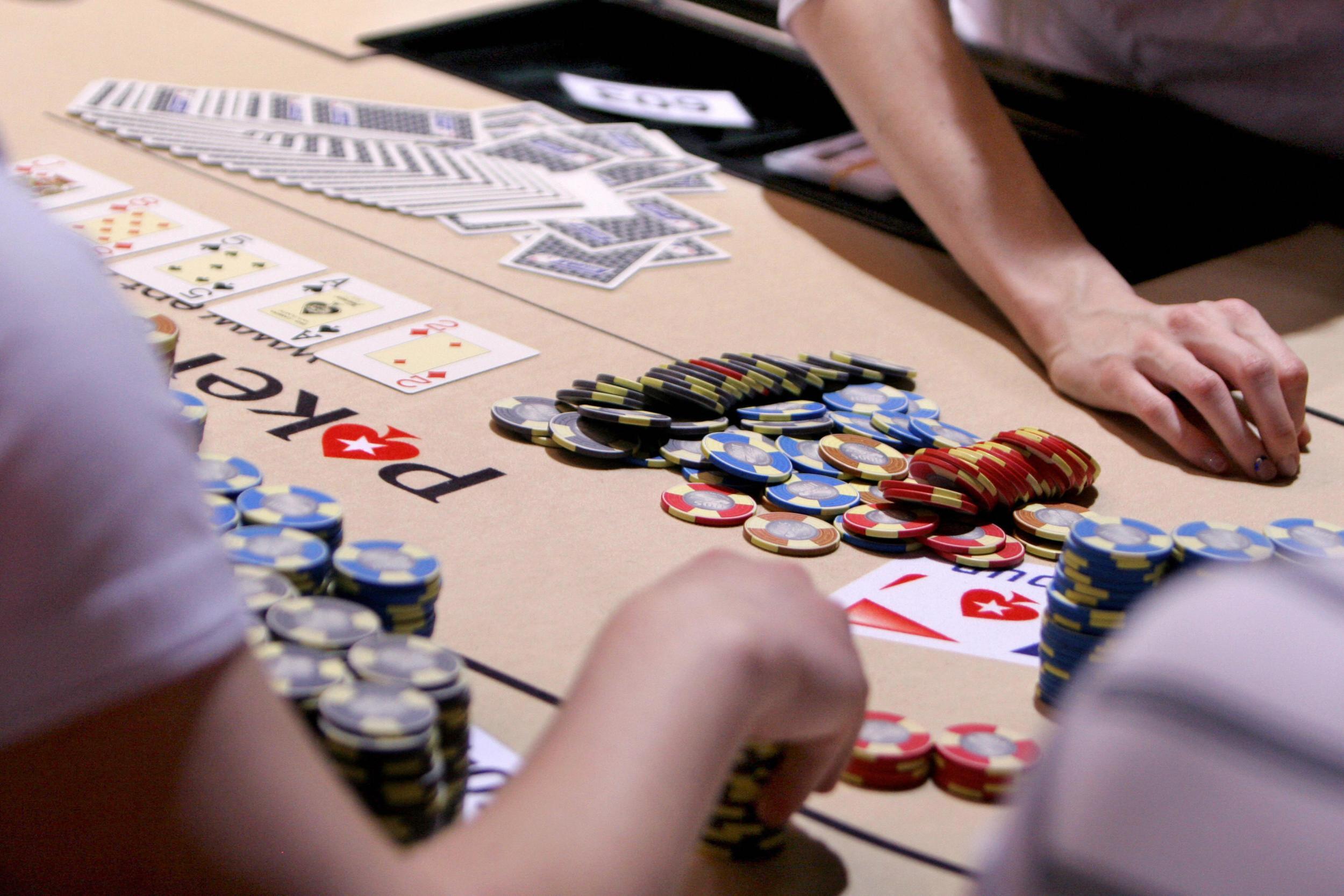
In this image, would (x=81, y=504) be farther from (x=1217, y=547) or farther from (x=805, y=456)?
(x=805, y=456)

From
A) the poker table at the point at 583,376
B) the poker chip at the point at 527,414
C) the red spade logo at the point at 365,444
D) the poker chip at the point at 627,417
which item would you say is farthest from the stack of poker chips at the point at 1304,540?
the red spade logo at the point at 365,444

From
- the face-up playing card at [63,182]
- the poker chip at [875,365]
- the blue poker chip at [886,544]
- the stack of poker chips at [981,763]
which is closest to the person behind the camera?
the stack of poker chips at [981,763]

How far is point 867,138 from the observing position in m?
2.20

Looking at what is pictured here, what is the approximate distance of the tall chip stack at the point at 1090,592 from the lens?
114 cm

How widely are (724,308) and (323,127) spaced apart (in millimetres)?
867

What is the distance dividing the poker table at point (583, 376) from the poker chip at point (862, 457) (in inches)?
5.9

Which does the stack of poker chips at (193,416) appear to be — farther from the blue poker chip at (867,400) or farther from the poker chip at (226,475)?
the blue poker chip at (867,400)

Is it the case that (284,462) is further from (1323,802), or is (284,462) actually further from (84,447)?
(1323,802)

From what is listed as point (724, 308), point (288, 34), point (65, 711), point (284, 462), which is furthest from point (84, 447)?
point (288, 34)

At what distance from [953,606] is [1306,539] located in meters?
0.34

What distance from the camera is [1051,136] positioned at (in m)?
2.54

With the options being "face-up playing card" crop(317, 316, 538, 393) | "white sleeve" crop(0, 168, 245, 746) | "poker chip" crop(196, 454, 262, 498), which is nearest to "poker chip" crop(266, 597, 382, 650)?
"poker chip" crop(196, 454, 262, 498)

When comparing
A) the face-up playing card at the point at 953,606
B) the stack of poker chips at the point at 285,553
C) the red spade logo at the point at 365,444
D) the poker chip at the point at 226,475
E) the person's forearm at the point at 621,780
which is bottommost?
the red spade logo at the point at 365,444

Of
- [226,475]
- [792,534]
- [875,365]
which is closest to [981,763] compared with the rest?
[792,534]
